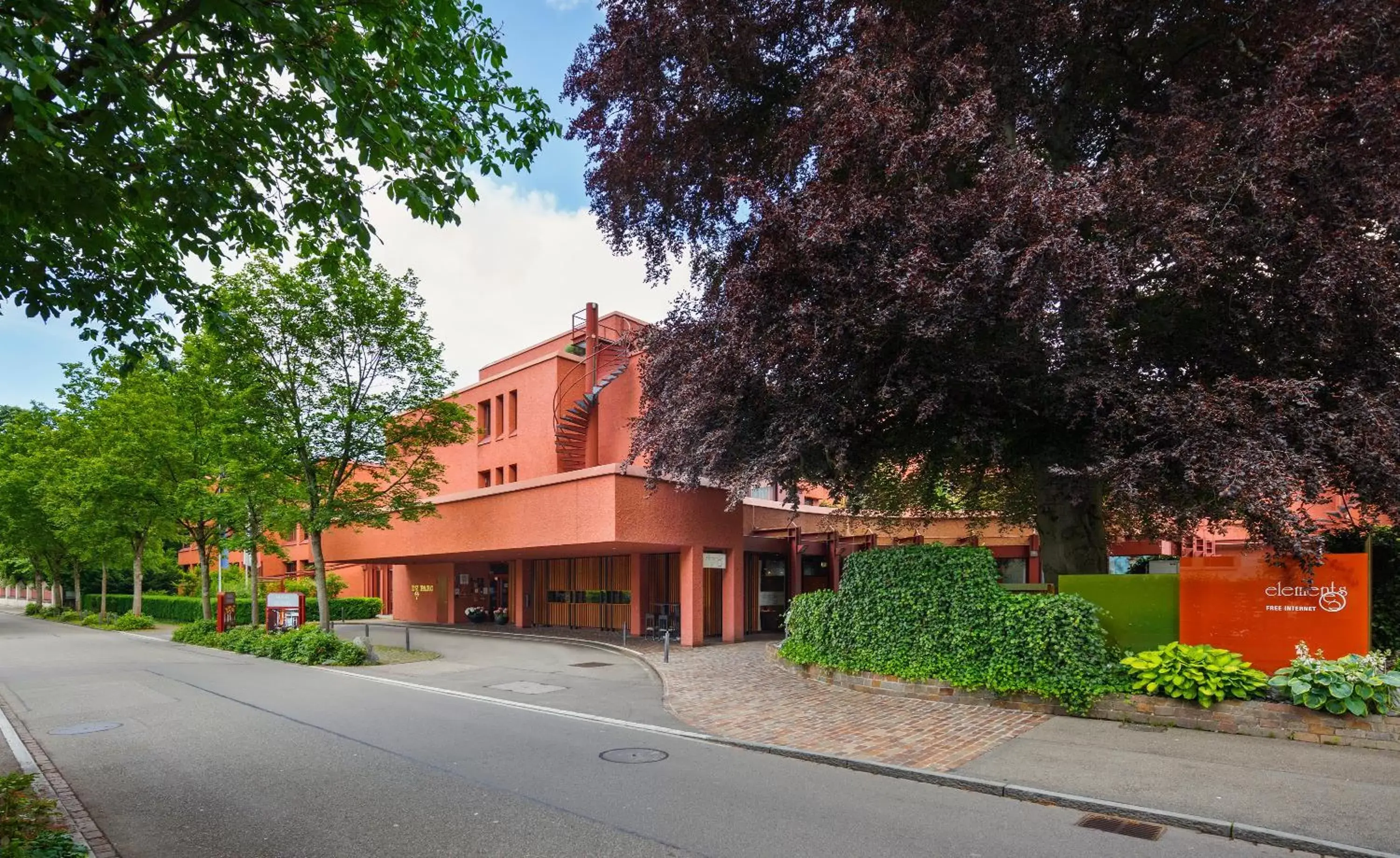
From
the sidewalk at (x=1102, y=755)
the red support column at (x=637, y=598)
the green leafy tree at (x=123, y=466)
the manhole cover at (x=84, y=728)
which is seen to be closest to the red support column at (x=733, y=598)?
the red support column at (x=637, y=598)

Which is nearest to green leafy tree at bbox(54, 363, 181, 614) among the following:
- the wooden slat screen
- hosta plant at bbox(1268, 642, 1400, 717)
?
the wooden slat screen

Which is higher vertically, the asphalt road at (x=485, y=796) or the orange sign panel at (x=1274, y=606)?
the orange sign panel at (x=1274, y=606)

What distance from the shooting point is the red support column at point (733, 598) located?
22078mm

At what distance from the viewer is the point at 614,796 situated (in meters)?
7.11

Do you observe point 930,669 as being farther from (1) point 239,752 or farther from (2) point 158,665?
(2) point 158,665

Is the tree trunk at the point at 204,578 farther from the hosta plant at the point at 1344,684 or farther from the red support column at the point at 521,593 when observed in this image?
the hosta plant at the point at 1344,684

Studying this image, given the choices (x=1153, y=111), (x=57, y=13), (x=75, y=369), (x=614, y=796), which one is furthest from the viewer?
(x=75, y=369)

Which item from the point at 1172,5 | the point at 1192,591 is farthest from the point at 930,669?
the point at 1172,5

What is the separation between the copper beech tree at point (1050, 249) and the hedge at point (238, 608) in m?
28.7

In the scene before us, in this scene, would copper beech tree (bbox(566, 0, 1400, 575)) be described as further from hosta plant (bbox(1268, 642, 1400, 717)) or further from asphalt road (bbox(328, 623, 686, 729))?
asphalt road (bbox(328, 623, 686, 729))

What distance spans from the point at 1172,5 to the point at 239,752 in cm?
1518

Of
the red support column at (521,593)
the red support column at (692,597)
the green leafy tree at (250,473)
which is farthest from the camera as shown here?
the red support column at (521,593)

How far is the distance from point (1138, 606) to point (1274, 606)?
1.52 m

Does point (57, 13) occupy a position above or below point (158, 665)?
above
